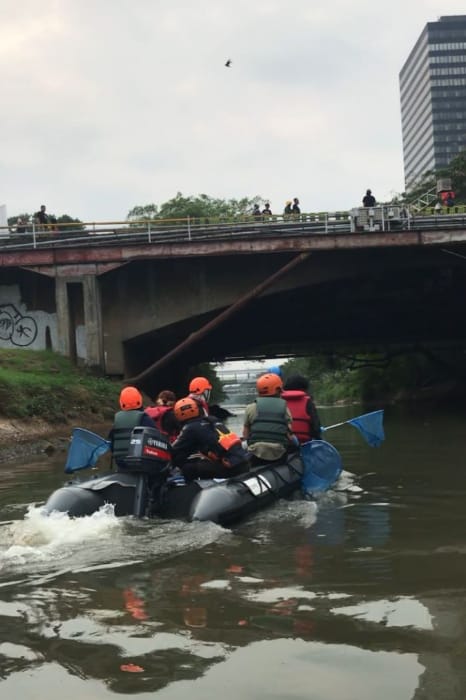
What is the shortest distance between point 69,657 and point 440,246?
23.0 metres

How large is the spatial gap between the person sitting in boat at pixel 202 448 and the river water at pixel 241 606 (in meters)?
0.76

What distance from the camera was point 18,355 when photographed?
26.4 metres

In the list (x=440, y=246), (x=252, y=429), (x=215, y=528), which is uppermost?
(x=440, y=246)

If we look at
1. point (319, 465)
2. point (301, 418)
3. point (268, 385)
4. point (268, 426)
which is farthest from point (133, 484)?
point (301, 418)

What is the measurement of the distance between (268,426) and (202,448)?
4.34ft

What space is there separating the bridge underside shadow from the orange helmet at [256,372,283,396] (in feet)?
51.1

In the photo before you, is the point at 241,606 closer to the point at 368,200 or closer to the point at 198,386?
the point at 198,386

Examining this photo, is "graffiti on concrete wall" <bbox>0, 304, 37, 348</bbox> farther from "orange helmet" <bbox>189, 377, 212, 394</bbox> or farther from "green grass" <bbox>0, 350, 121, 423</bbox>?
"orange helmet" <bbox>189, 377, 212, 394</bbox>

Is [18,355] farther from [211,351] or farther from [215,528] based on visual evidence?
[215,528]

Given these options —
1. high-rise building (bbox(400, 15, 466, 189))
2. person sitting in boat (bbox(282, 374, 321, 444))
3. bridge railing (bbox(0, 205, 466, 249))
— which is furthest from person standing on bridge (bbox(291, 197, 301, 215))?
high-rise building (bbox(400, 15, 466, 189))

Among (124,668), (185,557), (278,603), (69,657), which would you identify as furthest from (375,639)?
(185,557)

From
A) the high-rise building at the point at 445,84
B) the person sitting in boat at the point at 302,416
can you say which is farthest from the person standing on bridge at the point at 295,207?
the high-rise building at the point at 445,84

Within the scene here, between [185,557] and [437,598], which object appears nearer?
[437,598]

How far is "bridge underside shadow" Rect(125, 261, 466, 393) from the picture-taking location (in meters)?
30.0
